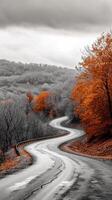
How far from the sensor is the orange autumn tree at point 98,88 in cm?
4581

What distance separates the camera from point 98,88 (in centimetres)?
4781

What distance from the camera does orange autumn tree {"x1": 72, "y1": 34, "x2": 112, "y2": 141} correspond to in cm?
4581

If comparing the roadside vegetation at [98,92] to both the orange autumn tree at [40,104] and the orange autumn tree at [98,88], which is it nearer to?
the orange autumn tree at [98,88]

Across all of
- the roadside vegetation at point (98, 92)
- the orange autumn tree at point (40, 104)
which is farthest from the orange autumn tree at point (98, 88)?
the orange autumn tree at point (40, 104)

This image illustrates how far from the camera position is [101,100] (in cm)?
4938

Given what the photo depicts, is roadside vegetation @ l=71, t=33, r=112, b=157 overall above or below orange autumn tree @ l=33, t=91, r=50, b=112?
above

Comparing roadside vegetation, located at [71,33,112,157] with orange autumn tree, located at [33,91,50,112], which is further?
orange autumn tree, located at [33,91,50,112]

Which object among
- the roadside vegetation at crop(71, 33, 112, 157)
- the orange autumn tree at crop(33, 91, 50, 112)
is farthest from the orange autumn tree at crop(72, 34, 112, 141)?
the orange autumn tree at crop(33, 91, 50, 112)

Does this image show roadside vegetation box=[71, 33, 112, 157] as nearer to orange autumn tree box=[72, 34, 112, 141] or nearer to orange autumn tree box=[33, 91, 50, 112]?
orange autumn tree box=[72, 34, 112, 141]

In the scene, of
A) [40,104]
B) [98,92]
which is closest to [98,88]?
[98,92]

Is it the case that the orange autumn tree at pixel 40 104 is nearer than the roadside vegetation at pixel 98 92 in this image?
No

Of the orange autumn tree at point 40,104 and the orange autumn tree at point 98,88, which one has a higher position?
the orange autumn tree at point 98,88

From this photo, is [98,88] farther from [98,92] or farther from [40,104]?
[40,104]

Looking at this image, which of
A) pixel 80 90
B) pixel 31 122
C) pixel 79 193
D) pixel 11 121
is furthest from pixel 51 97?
pixel 79 193
